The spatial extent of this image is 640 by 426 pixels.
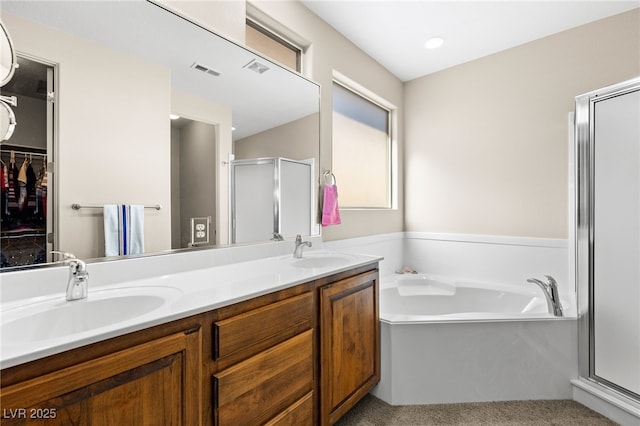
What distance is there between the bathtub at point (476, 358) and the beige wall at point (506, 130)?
963 mm

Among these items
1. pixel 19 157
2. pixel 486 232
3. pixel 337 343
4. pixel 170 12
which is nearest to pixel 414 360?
pixel 337 343

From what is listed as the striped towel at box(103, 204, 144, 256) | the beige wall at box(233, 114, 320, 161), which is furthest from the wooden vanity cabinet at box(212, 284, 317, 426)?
the beige wall at box(233, 114, 320, 161)

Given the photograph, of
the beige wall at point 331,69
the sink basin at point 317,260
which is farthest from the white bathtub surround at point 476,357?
the beige wall at point 331,69

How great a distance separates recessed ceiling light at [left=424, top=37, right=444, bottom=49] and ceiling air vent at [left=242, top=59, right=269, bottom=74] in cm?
148

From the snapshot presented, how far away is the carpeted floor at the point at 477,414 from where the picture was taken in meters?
1.70

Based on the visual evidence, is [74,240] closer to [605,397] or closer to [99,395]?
[99,395]

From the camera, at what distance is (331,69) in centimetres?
237

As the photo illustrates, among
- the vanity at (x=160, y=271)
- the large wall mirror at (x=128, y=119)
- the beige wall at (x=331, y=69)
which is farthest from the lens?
the beige wall at (x=331, y=69)

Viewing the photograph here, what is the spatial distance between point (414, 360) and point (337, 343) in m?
0.64

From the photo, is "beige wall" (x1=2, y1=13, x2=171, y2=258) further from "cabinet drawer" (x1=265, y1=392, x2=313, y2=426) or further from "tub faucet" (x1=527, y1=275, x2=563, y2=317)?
"tub faucet" (x1=527, y1=275, x2=563, y2=317)

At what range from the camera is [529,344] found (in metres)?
1.91

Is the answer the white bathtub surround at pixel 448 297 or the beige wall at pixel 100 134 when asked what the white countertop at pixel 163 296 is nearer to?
the beige wall at pixel 100 134

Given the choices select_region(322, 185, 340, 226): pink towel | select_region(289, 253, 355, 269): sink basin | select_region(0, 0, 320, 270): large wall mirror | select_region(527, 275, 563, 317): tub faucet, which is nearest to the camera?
select_region(0, 0, 320, 270): large wall mirror

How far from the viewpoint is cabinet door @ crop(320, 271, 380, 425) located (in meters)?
1.46
